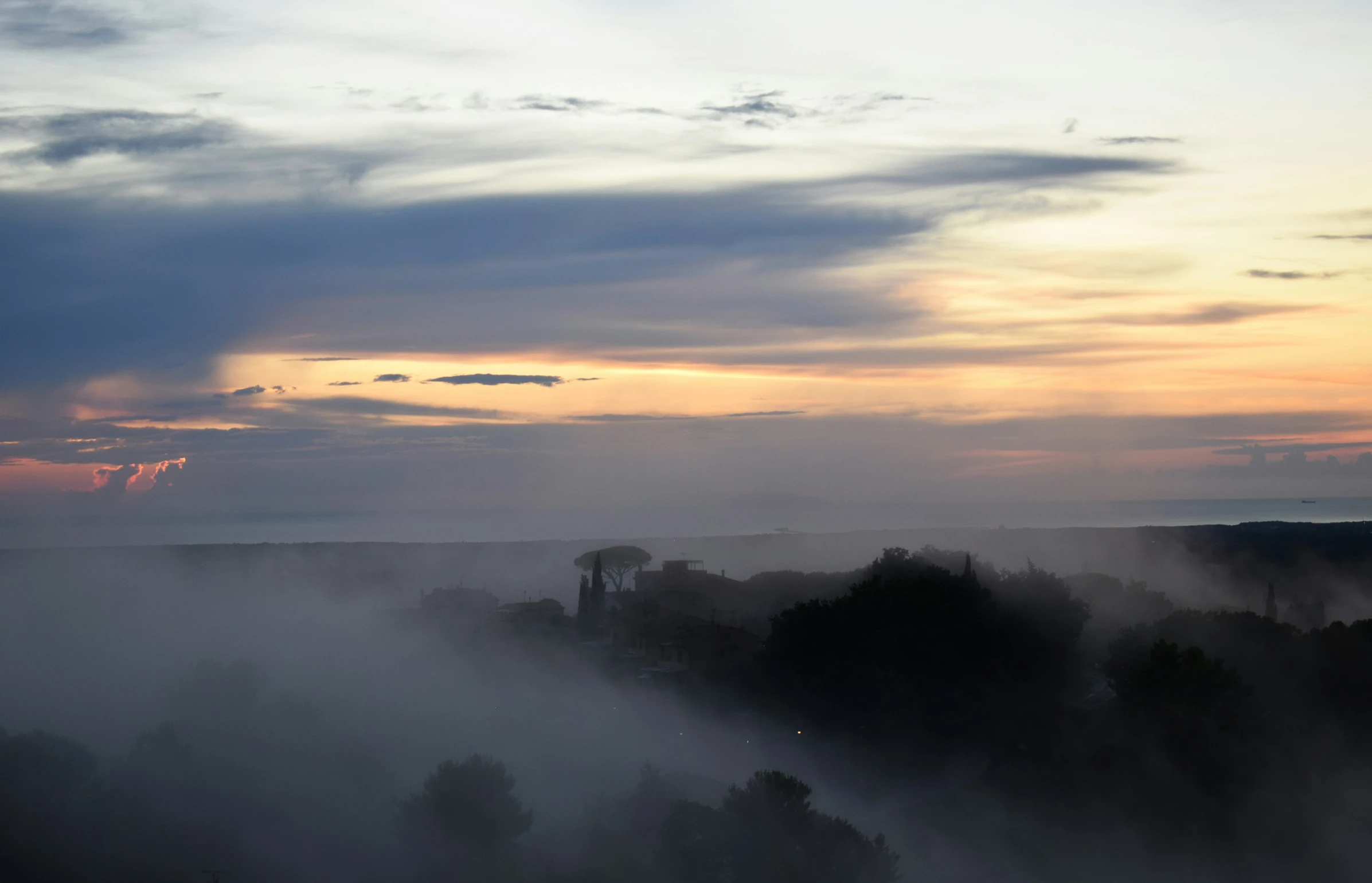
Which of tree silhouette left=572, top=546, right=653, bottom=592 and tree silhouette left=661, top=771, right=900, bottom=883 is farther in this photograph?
tree silhouette left=572, top=546, right=653, bottom=592

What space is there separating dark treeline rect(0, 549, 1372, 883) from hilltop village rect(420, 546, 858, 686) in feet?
28.3

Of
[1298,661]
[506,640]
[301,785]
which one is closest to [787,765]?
[301,785]

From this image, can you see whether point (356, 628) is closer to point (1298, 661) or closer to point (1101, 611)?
point (1101, 611)

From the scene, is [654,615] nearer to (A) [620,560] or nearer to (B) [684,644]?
(B) [684,644]

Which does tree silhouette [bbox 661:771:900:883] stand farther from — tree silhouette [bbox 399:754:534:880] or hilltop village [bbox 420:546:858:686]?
hilltop village [bbox 420:546:858:686]

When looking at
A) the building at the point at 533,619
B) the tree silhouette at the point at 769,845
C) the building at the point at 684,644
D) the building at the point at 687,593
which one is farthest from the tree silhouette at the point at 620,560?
the tree silhouette at the point at 769,845

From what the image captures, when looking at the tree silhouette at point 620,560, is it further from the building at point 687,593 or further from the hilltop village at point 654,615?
the building at point 687,593

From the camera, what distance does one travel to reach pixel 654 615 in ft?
309

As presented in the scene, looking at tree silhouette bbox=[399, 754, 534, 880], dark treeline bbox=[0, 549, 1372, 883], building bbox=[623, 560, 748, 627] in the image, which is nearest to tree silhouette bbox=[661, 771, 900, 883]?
dark treeline bbox=[0, 549, 1372, 883]

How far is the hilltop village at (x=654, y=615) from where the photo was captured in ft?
281

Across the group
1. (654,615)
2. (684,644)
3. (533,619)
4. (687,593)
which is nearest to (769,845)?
(684,644)

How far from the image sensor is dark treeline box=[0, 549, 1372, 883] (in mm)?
51281

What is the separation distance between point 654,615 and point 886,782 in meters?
35.0

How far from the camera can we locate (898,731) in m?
64.8
